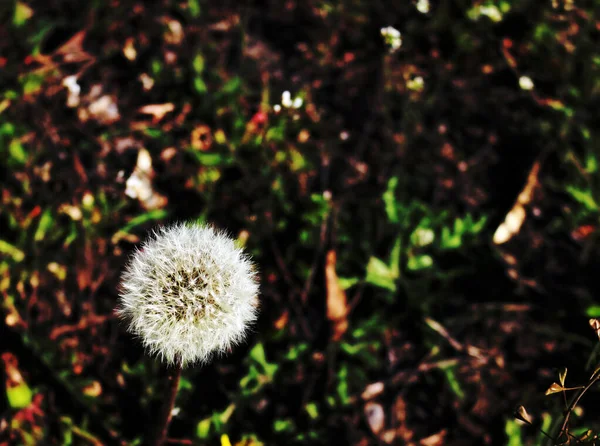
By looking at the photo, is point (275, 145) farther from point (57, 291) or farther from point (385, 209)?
point (57, 291)

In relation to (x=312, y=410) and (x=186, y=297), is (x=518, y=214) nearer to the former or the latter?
(x=312, y=410)

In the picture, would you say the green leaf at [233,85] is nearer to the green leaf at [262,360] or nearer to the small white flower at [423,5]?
the small white flower at [423,5]

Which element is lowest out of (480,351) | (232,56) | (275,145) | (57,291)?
(480,351)

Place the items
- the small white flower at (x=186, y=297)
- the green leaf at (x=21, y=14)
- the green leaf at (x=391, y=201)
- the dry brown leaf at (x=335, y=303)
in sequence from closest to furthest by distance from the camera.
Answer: the small white flower at (x=186, y=297) < the dry brown leaf at (x=335, y=303) < the green leaf at (x=391, y=201) < the green leaf at (x=21, y=14)

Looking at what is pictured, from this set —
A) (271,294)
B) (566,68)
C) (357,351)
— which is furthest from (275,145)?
(566,68)

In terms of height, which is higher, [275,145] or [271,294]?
[275,145]

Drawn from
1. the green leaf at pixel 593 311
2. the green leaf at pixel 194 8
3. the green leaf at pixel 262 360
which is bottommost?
the green leaf at pixel 593 311

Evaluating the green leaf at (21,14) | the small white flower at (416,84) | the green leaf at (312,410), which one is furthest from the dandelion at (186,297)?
the green leaf at (21,14)
